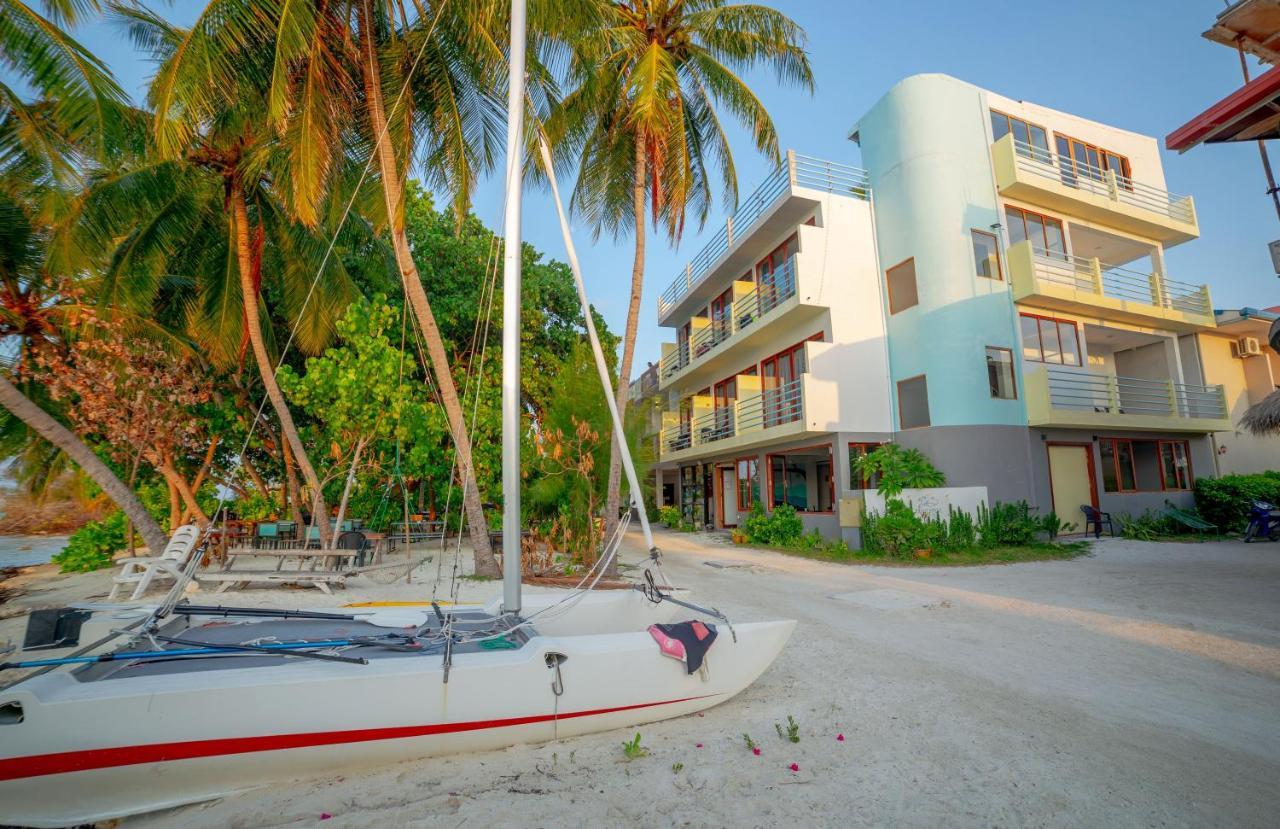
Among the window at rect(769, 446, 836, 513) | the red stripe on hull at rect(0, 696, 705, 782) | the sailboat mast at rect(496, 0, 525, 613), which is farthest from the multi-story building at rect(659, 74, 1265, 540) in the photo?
the red stripe on hull at rect(0, 696, 705, 782)

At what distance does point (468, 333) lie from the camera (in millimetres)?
19109

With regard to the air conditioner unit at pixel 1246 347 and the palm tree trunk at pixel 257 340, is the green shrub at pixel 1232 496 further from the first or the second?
the palm tree trunk at pixel 257 340

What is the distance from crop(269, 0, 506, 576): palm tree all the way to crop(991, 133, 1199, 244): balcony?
13262mm

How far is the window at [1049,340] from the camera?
15688 millimetres

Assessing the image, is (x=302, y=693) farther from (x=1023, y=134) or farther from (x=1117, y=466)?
(x=1023, y=134)

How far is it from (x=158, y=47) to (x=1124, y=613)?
20203 millimetres

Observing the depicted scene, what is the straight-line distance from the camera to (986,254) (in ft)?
51.0

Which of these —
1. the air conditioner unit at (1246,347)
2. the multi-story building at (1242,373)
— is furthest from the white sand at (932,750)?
the air conditioner unit at (1246,347)

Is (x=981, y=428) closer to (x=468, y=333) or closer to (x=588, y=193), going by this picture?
(x=588, y=193)

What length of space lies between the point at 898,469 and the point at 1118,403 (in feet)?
22.4

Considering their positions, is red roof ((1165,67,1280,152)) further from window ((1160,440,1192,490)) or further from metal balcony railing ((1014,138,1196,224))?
window ((1160,440,1192,490))

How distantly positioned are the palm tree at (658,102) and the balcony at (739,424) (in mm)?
5650

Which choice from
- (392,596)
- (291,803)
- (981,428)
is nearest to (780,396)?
(981,428)

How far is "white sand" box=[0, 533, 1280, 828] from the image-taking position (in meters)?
3.11
